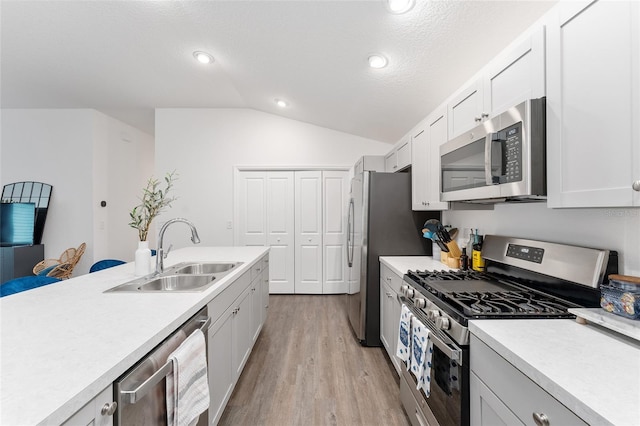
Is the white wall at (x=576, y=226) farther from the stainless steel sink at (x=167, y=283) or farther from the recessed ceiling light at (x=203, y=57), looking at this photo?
the recessed ceiling light at (x=203, y=57)

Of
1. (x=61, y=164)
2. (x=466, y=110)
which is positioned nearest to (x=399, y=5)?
(x=466, y=110)

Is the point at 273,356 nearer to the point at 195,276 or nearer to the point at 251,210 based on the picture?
the point at 195,276

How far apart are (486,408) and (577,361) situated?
0.37 meters

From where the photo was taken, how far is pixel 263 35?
7.36 ft

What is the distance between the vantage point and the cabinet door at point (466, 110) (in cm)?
150

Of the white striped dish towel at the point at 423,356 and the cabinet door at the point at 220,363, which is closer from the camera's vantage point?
the white striped dish towel at the point at 423,356

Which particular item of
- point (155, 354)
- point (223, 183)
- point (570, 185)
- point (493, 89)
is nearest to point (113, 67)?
point (223, 183)

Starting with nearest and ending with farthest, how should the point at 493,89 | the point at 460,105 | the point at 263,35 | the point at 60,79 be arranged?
the point at 493,89, the point at 460,105, the point at 263,35, the point at 60,79

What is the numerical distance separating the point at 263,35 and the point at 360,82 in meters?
0.98

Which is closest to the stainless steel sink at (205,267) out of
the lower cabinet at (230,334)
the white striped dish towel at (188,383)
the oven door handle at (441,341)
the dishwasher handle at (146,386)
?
the lower cabinet at (230,334)

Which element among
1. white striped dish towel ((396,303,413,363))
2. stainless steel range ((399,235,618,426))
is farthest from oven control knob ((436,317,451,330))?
white striped dish towel ((396,303,413,363))

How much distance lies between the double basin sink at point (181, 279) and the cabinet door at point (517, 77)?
71.6 inches

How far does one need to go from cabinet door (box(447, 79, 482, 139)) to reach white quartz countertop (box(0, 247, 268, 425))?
179 cm

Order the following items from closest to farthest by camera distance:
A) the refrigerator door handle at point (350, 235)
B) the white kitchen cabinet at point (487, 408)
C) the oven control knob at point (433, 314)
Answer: the white kitchen cabinet at point (487, 408) < the oven control knob at point (433, 314) < the refrigerator door handle at point (350, 235)
